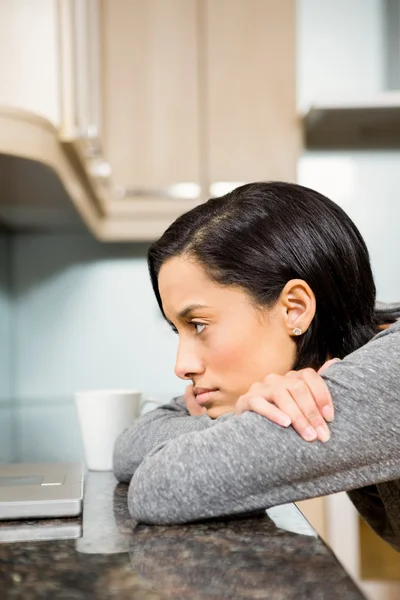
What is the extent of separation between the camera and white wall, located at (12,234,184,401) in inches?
103

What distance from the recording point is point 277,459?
660mm

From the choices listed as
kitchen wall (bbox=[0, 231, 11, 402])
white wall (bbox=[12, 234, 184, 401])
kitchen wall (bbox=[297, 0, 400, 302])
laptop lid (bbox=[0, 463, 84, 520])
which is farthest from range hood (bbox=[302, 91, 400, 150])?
laptop lid (bbox=[0, 463, 84, 520])

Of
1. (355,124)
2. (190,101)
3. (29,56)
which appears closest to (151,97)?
(190,101)

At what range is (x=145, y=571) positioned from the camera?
1.75 ft

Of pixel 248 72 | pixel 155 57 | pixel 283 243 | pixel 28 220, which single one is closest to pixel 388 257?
pixel 248 72

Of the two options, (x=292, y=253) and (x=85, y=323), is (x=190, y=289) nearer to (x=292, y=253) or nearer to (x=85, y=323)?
(x=292, y=253)

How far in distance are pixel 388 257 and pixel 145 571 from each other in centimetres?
220

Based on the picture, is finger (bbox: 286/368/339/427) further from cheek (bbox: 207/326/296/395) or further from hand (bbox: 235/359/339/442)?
cheek (bbox: 207/326/296/395)

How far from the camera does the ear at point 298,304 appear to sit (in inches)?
34.9

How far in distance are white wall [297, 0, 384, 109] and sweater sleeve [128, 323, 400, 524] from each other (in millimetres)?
2009

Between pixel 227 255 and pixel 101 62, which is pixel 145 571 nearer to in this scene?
pixel 227 255

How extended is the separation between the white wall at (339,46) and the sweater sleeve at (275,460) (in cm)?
201

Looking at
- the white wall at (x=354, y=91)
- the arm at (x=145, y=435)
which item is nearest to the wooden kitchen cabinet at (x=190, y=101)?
the white wall at (x=354, y=91)

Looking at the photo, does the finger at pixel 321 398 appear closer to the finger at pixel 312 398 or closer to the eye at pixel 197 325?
the finger at pixel 312 398
